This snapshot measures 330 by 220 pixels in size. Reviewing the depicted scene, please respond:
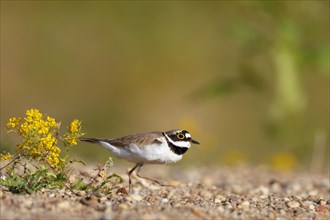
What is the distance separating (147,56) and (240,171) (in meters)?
8.89

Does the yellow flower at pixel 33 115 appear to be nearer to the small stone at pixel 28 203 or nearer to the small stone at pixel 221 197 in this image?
the small stone at pixel 28 203

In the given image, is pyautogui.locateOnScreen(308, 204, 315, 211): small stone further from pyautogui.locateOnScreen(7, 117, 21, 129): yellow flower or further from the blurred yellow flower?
the blurred yellow flower

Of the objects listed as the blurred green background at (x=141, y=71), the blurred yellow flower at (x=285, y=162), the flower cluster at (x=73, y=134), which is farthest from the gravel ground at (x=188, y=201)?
the blurred green background at (x=141, y=71)

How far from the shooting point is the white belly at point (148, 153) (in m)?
7.25

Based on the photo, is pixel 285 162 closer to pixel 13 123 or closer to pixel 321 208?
pixel 321 208

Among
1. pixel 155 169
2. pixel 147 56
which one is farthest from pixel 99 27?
pixel 155 169

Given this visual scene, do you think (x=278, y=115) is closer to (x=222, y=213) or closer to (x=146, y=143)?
(x=146, y=143)

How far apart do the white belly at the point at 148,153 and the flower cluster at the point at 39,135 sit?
881 mm

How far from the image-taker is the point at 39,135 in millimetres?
6527

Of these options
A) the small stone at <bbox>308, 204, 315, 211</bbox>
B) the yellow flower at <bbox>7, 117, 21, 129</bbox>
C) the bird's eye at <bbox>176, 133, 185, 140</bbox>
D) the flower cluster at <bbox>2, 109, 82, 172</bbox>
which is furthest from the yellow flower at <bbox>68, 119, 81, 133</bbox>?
the small stone at <bbox>308, 204, 315, 211</bbox>

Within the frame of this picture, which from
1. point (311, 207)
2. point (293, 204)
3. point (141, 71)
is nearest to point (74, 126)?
point (293, 204)

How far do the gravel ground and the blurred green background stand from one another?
3.09 meters

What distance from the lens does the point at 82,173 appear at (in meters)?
8.09

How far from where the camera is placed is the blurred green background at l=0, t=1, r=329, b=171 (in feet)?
51.5
